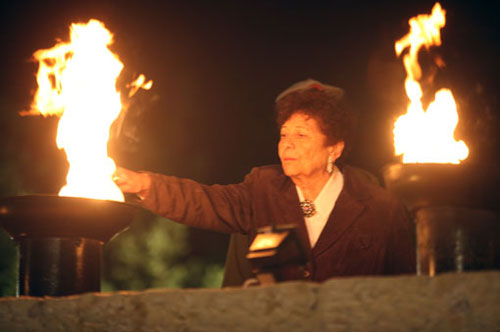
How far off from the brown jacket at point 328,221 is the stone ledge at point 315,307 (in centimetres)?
115

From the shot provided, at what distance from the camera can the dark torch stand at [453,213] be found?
3014 mm

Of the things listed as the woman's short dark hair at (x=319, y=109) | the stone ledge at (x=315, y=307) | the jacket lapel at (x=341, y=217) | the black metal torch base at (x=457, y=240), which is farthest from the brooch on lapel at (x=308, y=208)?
the stone ledge at (x=315, y=307)

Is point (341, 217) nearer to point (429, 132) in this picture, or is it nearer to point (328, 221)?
point (328, 221)

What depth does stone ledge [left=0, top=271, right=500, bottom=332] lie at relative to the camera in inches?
97.8

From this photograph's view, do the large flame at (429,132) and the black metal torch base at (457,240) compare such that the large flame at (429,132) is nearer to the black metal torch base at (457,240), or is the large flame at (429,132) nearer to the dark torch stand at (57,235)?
the black metal torch base at (457,240)

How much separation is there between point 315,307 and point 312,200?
1701mm

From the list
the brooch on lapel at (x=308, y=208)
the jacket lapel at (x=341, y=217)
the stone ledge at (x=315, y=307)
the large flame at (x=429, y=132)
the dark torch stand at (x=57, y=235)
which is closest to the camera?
the stone ledge at (x=315, y=307)

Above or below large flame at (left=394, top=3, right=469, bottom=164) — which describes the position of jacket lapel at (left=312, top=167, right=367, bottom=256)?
below

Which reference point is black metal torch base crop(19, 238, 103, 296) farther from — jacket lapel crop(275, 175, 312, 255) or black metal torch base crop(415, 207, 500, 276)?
black metal torch base crop(415, 207, 500, 276)

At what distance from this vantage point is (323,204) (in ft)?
14.1

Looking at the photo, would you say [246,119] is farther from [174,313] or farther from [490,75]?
[174,313]

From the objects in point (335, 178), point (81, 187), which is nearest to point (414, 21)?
point (335, 178)

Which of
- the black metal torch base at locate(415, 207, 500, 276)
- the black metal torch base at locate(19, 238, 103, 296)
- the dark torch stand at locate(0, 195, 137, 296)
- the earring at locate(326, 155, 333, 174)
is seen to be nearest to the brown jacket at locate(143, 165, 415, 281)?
the earring at locate(326, 155, 333, 174)

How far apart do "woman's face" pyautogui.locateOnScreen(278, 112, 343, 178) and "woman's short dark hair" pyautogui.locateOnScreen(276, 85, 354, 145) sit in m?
0.03
